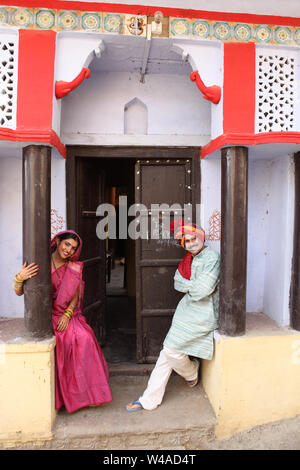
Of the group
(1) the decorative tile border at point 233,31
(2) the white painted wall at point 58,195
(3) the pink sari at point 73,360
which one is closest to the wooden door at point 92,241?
(2) the white painted wall at point 58,195

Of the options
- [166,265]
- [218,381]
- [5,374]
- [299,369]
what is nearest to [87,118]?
[166,265]

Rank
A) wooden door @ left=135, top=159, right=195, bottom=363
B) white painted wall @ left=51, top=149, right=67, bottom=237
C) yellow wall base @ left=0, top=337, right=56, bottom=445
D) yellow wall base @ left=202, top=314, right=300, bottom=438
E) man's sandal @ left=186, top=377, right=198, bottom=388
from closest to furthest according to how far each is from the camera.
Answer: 1. yellow wall base @ left=0, top=337, right=56, bottom=445
2. yellow wall base @ left=202, top=314, right=300, bottom=438
3. man's sandal @ left=186, top=377, right=198, bottom=388
4. white painted wall @ left=51, top=149, right=67, bottom=237
5. wooden door @ left=135, top=159, right=195, bottom=363

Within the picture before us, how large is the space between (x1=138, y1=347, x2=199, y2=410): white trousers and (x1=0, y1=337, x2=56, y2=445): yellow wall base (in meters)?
0.86

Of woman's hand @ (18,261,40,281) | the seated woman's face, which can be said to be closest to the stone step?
woman's hand @ (18,261,40,281)

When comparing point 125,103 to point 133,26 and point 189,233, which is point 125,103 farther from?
point 189,233

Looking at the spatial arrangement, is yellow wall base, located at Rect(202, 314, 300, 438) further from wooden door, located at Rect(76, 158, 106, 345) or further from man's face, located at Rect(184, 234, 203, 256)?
wooden door, located at Rect(76, 158, 106, 345)

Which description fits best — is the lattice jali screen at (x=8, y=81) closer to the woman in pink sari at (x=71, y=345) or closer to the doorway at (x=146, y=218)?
the doorway at (x=146, y=218)

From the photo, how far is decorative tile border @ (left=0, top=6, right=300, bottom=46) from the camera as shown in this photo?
2.75 metres

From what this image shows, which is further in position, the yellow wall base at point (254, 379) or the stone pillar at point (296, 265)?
the stone pillar at point (296, 265)

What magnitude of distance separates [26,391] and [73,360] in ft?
1.42

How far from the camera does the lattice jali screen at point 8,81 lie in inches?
107

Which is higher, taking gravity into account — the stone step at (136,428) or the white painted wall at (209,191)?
the white painted wall at (209,191)

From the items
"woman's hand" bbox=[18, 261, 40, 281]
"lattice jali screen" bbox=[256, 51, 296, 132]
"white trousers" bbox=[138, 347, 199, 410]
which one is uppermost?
"lattice jali screen" bbox=[256, 51, 296, 132]

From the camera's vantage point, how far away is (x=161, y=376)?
122 inches
